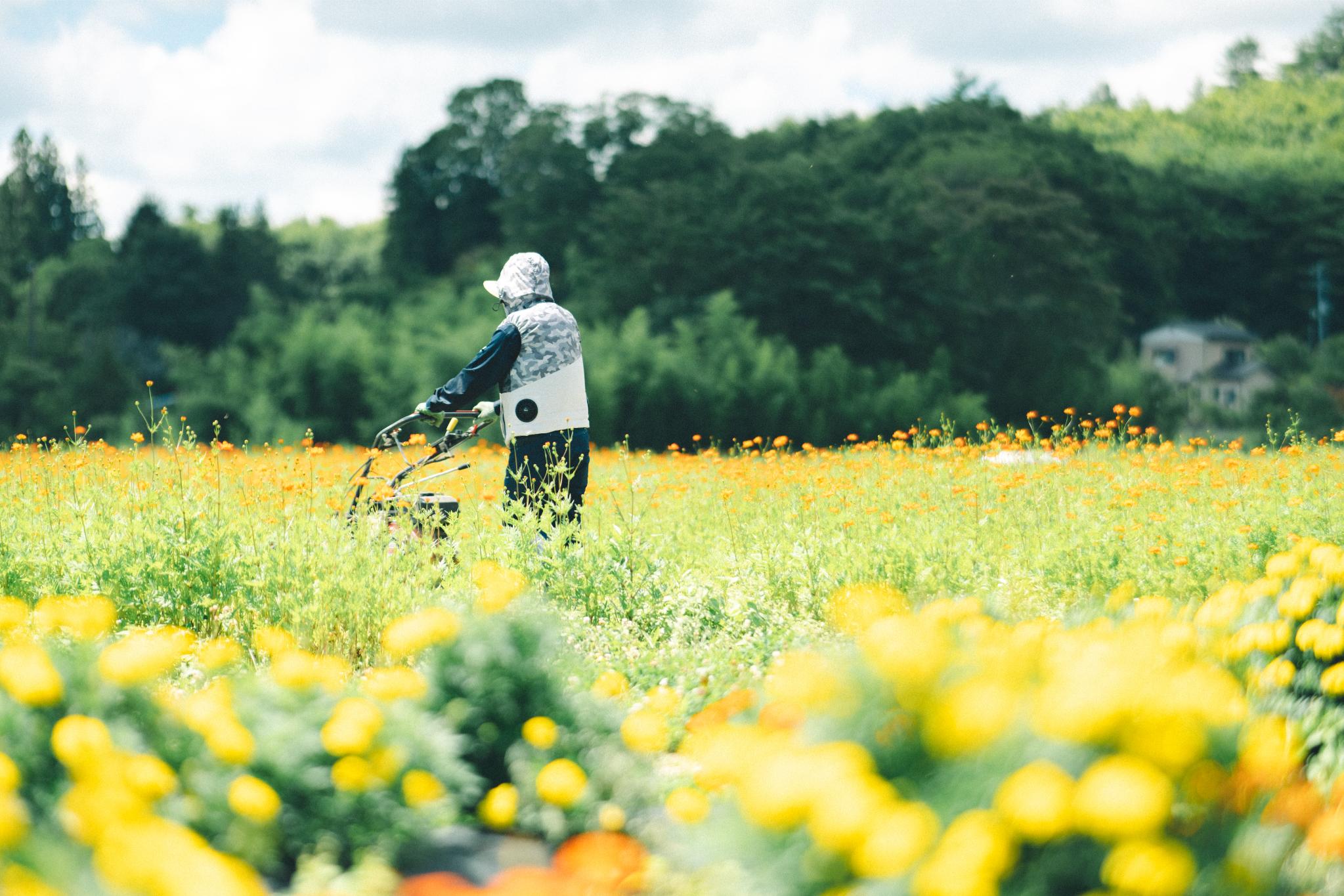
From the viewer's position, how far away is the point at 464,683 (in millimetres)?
2586

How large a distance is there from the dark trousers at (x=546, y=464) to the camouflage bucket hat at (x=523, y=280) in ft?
2.53

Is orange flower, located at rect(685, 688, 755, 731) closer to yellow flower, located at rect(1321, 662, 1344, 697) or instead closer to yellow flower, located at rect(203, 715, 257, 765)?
yellow flower, located at rect(203, 715, 257, 765)

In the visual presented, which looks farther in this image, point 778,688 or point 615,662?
point 615,662

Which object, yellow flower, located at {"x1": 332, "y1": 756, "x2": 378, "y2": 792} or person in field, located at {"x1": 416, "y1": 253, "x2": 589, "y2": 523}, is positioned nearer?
yellow flower, located at {"x1": 332, "y1": 756, "x2": 378, "y2": 792}

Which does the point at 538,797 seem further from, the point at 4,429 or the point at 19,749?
the point at 4,429

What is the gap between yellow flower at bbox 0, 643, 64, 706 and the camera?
2.21 meters

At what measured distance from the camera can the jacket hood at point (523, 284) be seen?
20.7ft

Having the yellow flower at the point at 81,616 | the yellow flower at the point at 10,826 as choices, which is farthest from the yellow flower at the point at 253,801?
the yellow flower at the point at 81,616

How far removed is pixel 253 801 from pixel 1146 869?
144 centimetres

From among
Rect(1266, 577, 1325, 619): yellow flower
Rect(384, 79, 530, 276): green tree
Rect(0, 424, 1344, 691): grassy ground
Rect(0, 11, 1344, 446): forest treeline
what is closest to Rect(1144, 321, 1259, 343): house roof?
Rect(0, 11, 1344, 446): forest treeline

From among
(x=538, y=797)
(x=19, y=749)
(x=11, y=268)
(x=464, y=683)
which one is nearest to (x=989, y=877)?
(x=538, y=797)

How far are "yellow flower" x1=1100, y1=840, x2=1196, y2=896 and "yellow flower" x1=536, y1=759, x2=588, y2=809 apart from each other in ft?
3.52

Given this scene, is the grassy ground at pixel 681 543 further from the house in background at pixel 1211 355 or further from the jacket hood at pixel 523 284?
the house in background at pixel 1211 355

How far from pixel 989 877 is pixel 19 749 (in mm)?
1776
